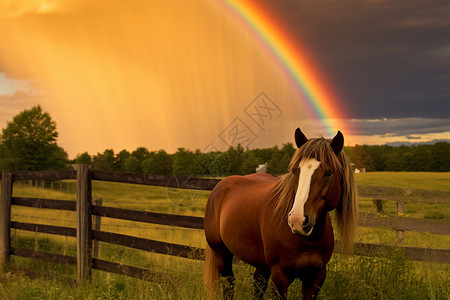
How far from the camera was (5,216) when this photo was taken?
9.21 m

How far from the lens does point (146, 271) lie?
6.04 m

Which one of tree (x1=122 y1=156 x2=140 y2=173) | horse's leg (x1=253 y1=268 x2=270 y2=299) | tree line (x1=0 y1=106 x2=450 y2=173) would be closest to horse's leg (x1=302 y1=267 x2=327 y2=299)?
horse's leg (x1=253 y1=268 x2=270 y2=299)

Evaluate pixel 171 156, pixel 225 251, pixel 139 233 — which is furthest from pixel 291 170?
pixel 171 156

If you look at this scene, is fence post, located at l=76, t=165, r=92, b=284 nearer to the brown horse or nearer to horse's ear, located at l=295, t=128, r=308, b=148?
the brown horse

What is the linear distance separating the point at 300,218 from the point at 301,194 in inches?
7.1

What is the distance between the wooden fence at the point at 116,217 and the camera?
18.9ft

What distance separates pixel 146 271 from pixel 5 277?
3394 mm

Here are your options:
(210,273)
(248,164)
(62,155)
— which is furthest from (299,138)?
(62,155)

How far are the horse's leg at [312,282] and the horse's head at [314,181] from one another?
484mm

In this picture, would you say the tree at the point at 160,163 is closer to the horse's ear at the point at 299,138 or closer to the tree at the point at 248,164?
the tree at the point at 248,164

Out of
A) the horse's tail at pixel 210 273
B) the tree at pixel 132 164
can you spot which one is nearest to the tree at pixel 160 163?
the tree at pixel 132 164

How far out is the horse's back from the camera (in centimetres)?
384

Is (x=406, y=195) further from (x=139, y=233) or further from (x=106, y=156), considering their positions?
(x=106, y=156)

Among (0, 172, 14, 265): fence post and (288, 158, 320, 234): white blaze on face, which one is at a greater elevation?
(288, 158, 320, 234): white blaze on face
